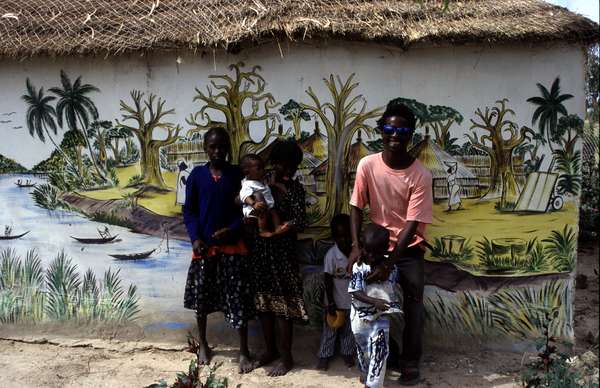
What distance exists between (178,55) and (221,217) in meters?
1.26

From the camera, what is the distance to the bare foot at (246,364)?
3.85 meters

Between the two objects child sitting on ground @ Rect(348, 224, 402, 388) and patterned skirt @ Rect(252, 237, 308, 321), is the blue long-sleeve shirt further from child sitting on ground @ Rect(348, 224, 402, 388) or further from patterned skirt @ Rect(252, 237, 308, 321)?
child sitting on ground @ Rect(348, 224, 402, 388)

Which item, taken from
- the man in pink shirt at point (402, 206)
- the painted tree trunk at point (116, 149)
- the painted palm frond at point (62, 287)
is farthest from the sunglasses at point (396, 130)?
the painted palm frond at point (62, 287)

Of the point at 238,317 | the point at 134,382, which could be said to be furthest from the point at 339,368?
the point at 134,382

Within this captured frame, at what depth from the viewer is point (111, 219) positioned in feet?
14.3

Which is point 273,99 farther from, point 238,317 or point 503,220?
point 503,220

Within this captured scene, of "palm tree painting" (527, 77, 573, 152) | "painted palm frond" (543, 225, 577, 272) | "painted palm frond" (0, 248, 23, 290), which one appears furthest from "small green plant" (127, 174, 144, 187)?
"painted palm frond" (543, 225, 577, 272)

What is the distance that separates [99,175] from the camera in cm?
434

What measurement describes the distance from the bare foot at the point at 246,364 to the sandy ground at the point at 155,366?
4 centimetres

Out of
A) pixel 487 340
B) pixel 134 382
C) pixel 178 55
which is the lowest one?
pixel 134 382

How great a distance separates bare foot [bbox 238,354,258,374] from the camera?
12.6 ft

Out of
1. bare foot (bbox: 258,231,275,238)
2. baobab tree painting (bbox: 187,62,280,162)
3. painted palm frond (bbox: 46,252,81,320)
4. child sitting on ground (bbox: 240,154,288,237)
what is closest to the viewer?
child sitting on ground (bbox: 240,154,288,237)

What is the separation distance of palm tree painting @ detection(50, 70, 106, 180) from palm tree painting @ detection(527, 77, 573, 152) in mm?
3171

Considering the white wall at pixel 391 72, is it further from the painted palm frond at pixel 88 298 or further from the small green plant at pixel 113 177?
the painted palm frond at pixel 88 298
